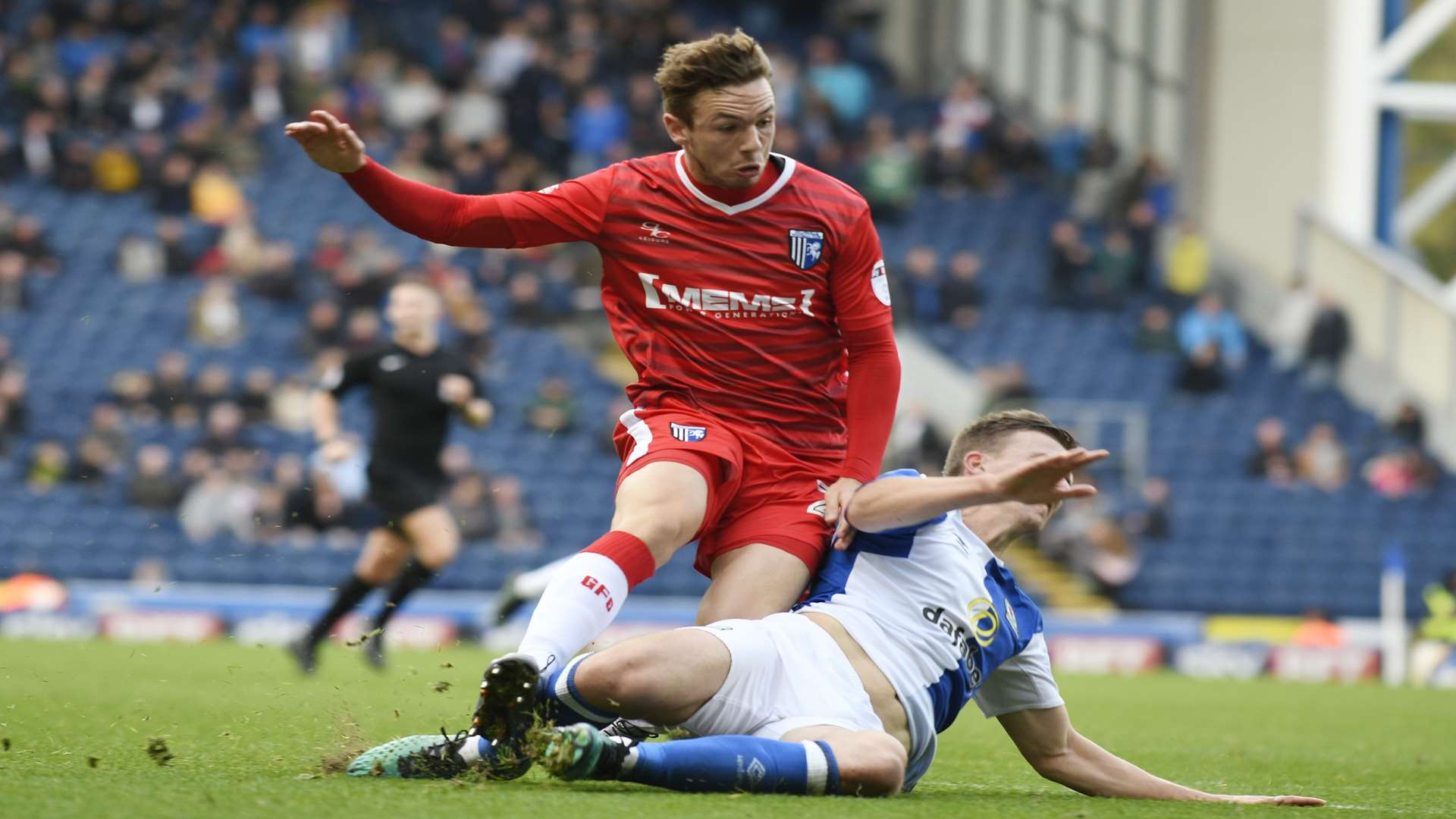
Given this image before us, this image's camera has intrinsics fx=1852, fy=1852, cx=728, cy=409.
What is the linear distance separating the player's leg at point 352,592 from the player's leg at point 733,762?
5232 mm

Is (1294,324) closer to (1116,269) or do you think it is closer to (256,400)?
(1116,269)

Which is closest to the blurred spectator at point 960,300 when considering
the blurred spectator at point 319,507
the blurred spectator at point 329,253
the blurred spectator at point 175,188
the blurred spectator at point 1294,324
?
the blurred spectator at point 1294,324

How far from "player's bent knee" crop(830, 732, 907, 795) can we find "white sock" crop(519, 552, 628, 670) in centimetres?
69

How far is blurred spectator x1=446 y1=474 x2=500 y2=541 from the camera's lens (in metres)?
17.0

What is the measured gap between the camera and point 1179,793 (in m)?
4.99

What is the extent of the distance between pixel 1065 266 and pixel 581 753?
18.6 metres

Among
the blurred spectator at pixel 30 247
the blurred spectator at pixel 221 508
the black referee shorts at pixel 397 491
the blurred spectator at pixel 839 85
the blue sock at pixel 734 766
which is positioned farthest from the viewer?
the blurred spectator at pixel 839 85

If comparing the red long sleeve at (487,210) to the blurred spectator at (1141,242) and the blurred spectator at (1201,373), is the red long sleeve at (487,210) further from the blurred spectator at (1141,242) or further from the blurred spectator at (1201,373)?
the blurred spectator at (1141,242)

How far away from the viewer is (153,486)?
56.4 ft

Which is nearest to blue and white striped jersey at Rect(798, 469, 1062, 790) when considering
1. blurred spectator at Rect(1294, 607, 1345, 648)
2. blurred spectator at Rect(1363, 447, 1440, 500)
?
blurred spectator at Rect(1294, 607, 1345, 648)

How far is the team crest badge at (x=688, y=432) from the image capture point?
520 centimetres

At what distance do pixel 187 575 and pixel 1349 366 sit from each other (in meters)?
13.5

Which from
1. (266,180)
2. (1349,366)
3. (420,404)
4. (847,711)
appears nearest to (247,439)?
(266,180)

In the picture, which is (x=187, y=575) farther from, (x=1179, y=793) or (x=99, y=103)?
(x=1179, y=793)
